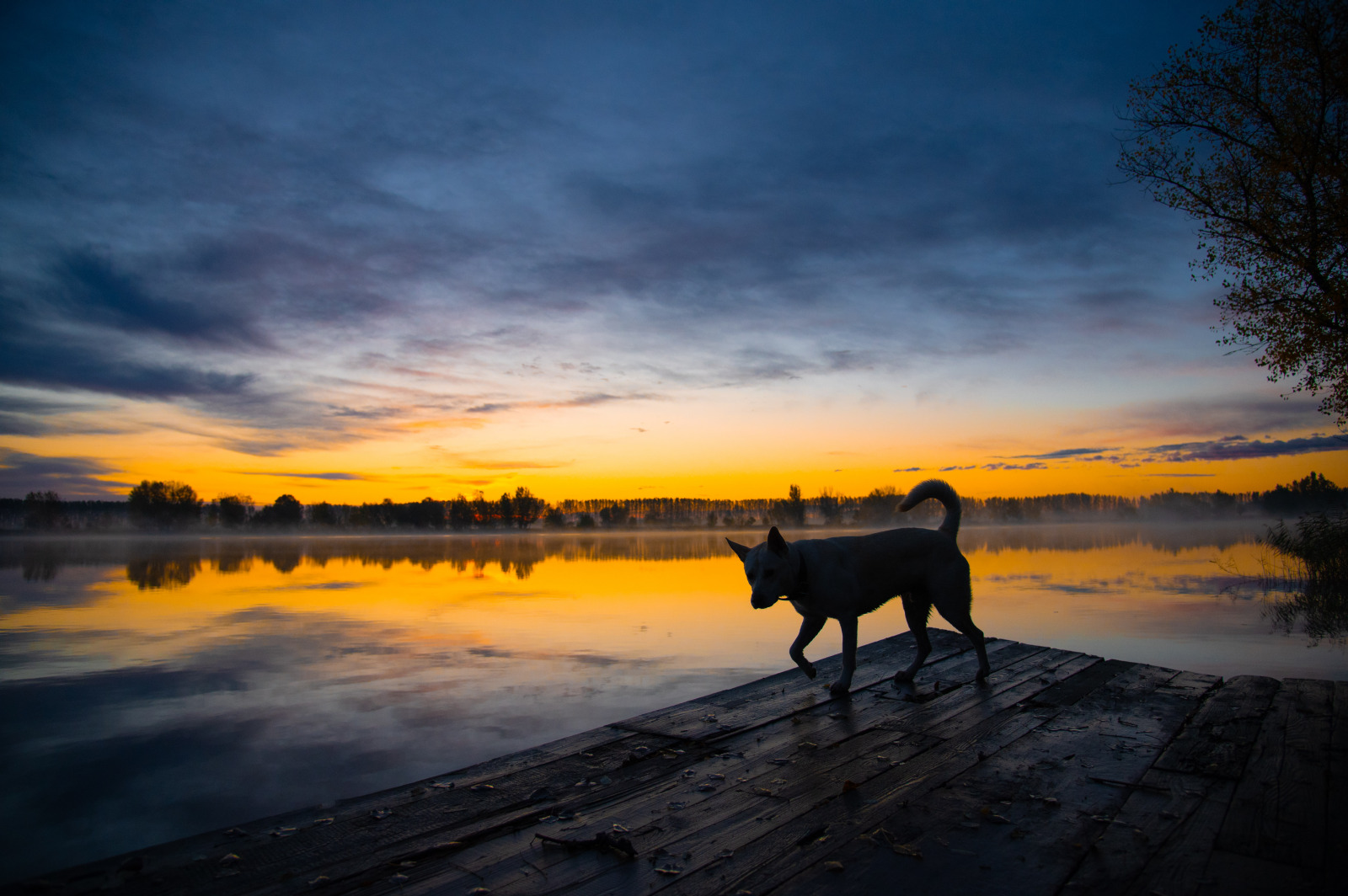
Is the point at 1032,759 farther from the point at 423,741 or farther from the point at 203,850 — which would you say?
the point at 423,741

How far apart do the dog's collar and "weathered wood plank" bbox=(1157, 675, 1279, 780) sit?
2.81 m

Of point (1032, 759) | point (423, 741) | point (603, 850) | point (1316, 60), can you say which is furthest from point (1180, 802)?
point (1316, 60)

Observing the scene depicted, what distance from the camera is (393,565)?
30.0m

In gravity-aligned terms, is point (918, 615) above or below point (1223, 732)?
above

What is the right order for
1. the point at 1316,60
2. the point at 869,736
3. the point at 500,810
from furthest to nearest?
the point at 1316,60
the point at 869,736
the point at 500,810

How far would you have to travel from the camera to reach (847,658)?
623 cm

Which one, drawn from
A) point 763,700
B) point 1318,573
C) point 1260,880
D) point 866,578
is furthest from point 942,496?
point 1318,573

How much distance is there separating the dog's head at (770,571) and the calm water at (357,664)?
2.73 m

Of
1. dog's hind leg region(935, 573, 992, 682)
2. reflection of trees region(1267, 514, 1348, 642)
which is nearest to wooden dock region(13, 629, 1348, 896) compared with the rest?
dog's hind leg region(935, 573, 992, 682)

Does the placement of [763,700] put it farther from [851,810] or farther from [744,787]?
[851,810]

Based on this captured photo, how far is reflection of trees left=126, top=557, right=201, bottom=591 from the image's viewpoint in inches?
822

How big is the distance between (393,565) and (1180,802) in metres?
30.8

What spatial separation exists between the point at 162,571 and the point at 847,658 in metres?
29.1

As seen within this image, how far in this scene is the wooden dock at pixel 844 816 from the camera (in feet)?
9.37
